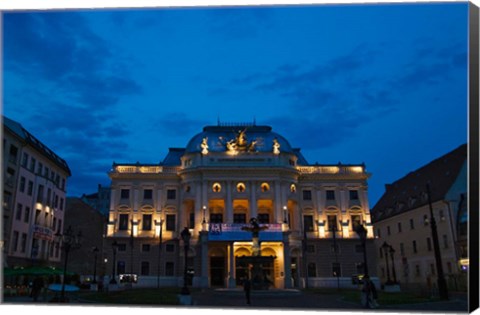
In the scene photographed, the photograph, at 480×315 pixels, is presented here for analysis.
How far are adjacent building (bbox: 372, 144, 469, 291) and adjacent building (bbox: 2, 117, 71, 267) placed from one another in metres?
36.6

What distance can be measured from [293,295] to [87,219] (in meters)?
49.7

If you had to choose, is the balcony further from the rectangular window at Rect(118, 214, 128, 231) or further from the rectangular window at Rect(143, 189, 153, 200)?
the rectangular window at Rect(118, 214, 128, 231)

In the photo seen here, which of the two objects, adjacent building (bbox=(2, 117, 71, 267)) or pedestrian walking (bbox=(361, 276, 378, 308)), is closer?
pedestrian walking (bbox=(361, 276, 378, 308))

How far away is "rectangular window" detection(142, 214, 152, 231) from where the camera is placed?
2214 inches

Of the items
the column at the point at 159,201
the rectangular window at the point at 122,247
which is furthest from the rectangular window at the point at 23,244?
the column at the point at 159,201

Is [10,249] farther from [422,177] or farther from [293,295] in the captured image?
[422,177]

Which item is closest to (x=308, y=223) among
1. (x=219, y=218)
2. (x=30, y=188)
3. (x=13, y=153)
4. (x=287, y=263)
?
(x=287, y=263)

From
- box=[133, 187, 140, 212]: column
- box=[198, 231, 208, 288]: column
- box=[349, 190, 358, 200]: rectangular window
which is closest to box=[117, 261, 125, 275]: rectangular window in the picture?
box=[133, 187, 140, 212]: column

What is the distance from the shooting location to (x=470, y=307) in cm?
1733

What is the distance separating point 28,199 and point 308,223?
32901mm

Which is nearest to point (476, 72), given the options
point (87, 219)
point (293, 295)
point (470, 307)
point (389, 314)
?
point (470, 307)

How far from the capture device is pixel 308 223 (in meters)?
57.0

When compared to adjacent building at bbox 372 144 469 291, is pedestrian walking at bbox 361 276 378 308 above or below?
below

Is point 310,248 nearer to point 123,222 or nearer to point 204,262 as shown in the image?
point 204,262
